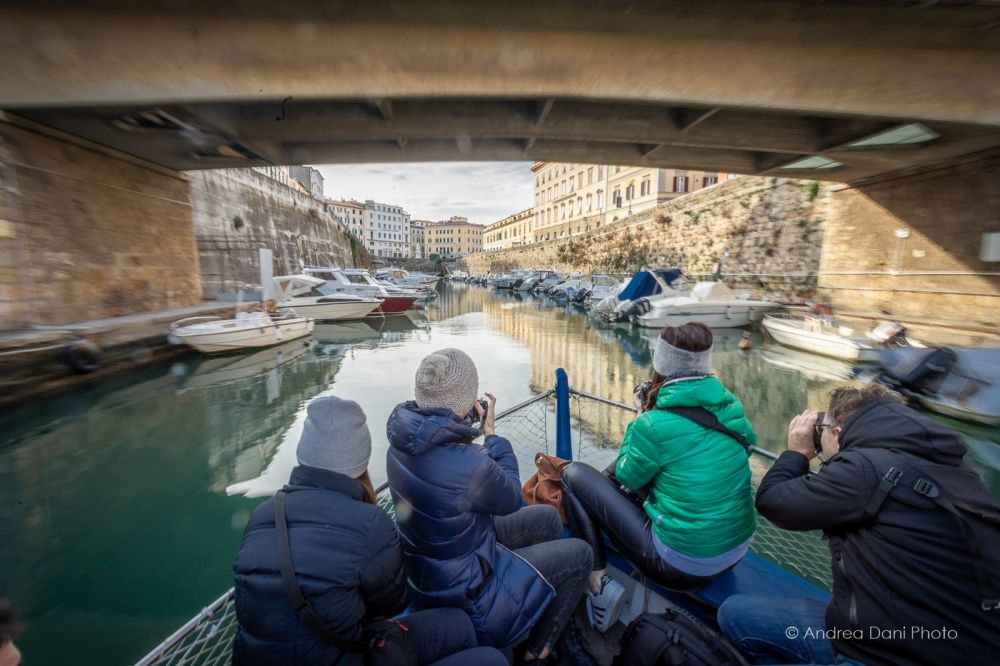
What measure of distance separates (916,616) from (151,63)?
8.84m

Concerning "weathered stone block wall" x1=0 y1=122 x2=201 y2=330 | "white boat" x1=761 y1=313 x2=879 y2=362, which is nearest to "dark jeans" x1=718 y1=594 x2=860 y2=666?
"white boat" x1=761 y1=313 x2=879 y2=362

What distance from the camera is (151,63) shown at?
19.3ft

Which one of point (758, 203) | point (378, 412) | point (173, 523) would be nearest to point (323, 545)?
point (173, 523)

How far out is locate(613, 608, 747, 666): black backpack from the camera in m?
1.48

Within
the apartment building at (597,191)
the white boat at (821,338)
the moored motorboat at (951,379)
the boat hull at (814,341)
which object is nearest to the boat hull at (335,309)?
the boat hull at (814,341)

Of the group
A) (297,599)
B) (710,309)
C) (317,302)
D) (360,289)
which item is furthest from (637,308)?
(297,599)

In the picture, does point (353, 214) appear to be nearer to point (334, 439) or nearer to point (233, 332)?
point (233, 332)

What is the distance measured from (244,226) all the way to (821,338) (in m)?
21.8

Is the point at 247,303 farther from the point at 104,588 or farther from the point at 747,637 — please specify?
the point at 747,637

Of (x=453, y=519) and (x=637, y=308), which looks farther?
(x=637, y=308)

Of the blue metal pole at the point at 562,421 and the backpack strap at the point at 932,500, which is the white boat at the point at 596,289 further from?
the backpack strap at the point at 932,500

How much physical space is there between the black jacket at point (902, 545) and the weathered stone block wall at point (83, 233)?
36.3 feet

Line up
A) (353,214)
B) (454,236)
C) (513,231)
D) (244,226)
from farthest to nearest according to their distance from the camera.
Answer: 1. (454,236)
2. (353,214)
3. (513,231)
4. (244,226)

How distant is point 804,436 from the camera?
1781 mm
